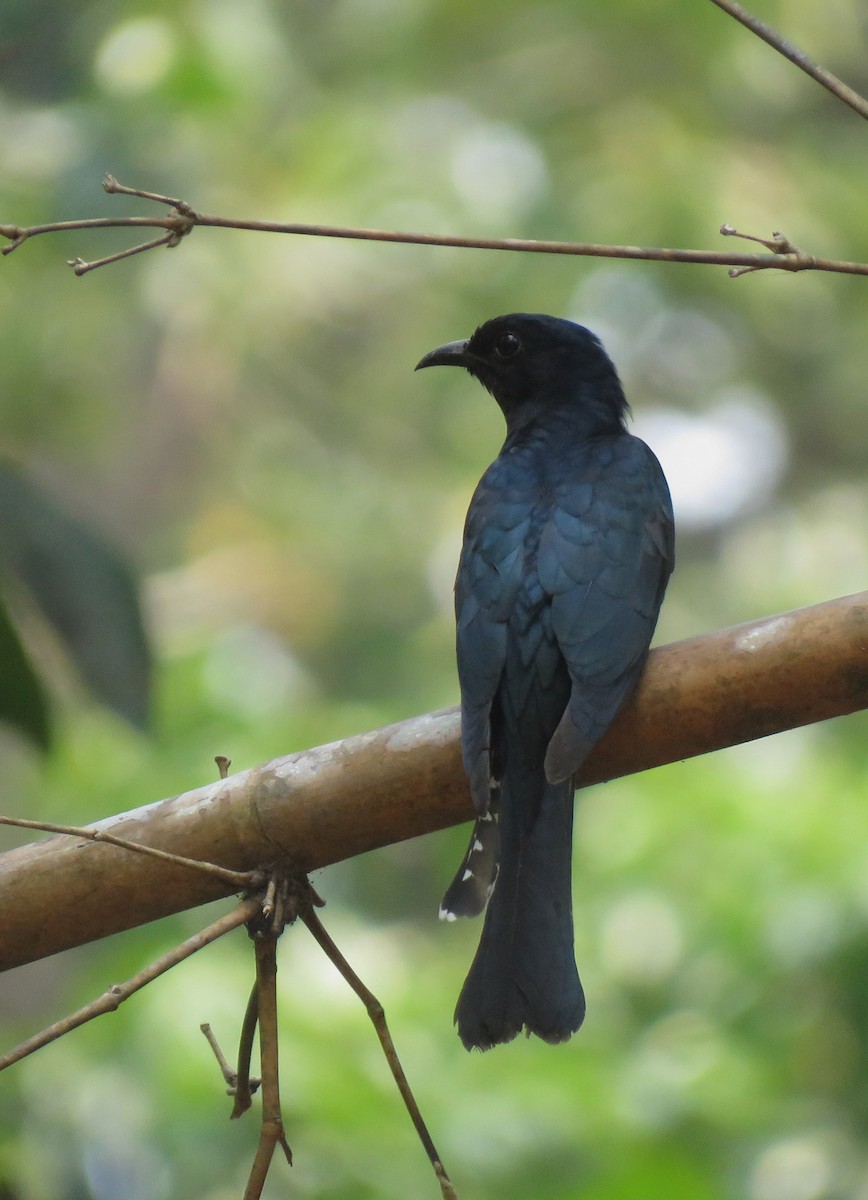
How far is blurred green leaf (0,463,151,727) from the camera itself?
3.25m

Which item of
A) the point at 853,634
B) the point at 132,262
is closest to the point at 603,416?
the point at 853,634

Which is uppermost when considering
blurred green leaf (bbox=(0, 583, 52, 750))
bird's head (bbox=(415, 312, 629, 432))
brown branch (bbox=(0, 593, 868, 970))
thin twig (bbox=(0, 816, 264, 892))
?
bird's head (bbox=(415, 312, 629, 432))

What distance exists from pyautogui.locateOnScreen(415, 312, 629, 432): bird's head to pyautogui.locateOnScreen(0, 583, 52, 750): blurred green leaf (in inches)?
58.1

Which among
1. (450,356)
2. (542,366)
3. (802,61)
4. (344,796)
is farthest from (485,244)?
(450,356)

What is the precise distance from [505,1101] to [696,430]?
7261 millimetres

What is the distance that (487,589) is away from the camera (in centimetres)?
292

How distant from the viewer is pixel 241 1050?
2.22 m

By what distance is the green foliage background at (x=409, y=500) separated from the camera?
3916 millimetres

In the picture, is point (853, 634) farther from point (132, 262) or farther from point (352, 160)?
point (352, 160)

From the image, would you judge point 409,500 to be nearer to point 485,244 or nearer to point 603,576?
point 603,576

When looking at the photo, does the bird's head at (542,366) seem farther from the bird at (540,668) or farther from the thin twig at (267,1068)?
the thin twig at (267,1068)

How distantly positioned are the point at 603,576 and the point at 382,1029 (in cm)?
112

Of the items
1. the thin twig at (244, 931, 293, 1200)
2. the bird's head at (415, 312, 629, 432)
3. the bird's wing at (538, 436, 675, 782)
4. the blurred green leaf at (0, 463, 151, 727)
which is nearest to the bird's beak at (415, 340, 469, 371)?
the bird's head at (415, 312, 629, 432)

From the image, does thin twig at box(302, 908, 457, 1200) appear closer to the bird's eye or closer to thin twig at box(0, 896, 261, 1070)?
thin twig at box(0, 896, 261, 1070)
